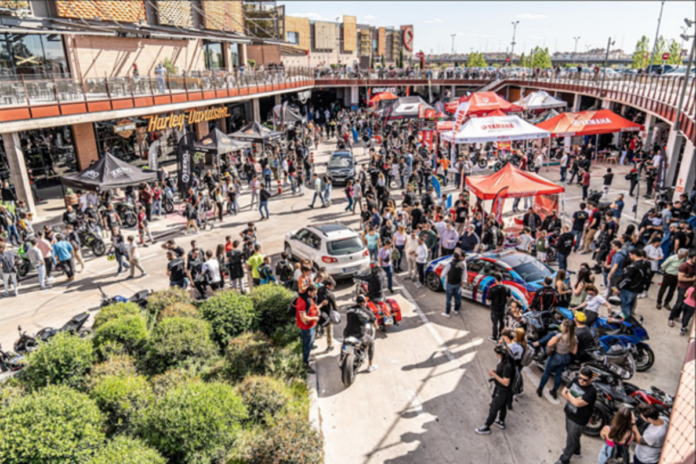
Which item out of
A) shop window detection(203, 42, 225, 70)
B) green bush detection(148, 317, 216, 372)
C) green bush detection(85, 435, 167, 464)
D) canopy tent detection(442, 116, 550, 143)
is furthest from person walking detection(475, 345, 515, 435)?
shop window detection(203, 42, 225, 70)

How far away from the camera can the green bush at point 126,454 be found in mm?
5492

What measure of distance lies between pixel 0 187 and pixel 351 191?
46.1ft

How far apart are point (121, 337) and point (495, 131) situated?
696 inches

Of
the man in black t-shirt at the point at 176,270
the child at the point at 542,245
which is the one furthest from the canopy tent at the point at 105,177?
the child at the point at 542,245

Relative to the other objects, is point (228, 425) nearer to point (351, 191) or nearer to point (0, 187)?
point (351, 191)

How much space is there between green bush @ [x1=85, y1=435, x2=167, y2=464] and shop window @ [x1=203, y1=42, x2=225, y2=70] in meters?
36.3

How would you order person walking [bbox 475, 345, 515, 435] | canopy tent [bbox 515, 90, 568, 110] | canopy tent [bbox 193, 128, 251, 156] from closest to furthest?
person walking [bbox 475, 345, 515, 435] < canopy tent [bbox 193, 128, 251, 156] < canopy tent [bbox 515, 90, 568, 110]

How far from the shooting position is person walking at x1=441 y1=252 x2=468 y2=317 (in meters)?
10.5

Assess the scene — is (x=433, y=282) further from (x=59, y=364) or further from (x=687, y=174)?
(x=687, y=174)

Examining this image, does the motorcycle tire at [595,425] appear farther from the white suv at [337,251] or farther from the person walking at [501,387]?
the white suv at [337,251]

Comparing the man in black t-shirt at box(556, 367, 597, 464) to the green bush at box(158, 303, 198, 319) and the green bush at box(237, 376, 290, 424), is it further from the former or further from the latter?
the green bush at box(158, 303, 198, 319)

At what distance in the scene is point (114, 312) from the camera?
924cm

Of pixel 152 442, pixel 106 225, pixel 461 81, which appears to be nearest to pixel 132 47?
pixel 106 225

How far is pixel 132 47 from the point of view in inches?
1132
